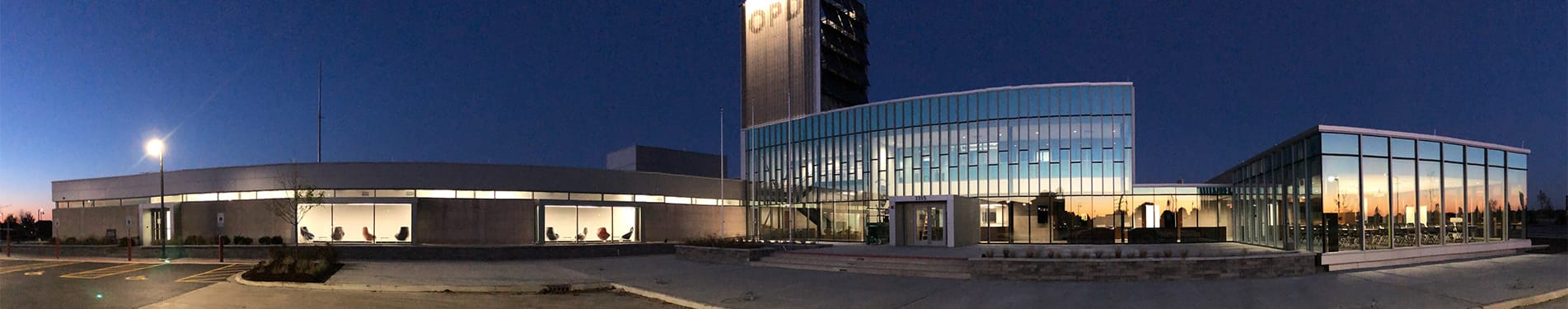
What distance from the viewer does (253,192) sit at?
3656cm

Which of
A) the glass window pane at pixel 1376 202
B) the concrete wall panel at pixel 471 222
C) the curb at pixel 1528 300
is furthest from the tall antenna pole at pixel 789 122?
the curb at pixel 1528 300

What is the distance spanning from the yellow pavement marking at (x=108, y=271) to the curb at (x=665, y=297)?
13636 mm

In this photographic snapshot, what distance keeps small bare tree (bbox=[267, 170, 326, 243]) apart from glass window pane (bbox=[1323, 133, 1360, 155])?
31.7 m

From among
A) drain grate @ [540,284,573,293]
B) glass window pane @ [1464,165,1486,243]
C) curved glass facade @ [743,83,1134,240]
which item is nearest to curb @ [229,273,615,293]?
drain grate @ [540,284,573,293]

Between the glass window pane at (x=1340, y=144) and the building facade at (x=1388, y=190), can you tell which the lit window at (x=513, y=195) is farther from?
the glass window pane at (x=1340, y=144)

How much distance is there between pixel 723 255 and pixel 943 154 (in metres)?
13.5

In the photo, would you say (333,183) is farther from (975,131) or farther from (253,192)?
(975,131)

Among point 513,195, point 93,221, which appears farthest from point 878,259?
point 93,221

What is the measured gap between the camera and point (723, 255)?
28.6 m

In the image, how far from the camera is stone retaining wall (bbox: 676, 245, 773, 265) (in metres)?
27.8

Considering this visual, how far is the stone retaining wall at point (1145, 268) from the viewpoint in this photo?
19.6 m

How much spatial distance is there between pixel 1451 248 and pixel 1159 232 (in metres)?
11.4

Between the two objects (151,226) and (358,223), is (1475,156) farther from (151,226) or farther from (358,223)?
(151,226)

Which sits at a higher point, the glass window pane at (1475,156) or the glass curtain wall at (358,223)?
the glass window pane at (1475,156)
